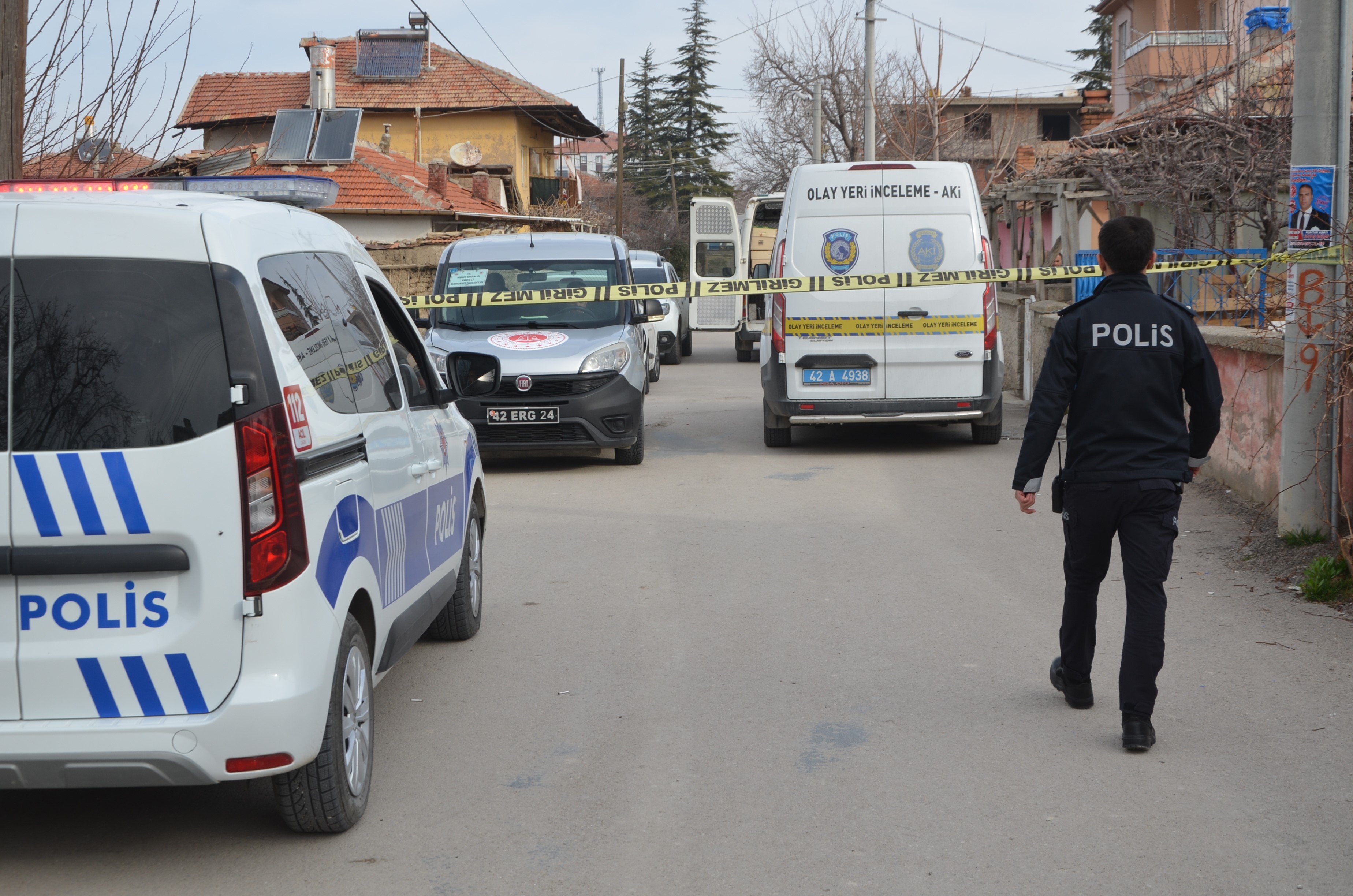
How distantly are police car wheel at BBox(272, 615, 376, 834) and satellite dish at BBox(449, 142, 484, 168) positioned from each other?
38.9 metres

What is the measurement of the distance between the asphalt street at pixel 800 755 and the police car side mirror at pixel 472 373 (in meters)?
1.21

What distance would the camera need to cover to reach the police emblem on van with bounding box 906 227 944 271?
40.2 feet

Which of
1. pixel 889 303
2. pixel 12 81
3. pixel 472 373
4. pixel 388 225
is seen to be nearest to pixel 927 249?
pixel 889 303

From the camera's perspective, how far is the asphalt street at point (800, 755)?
380 centimetres

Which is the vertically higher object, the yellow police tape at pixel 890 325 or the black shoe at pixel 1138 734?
the yellow police tape at pixel 890 325

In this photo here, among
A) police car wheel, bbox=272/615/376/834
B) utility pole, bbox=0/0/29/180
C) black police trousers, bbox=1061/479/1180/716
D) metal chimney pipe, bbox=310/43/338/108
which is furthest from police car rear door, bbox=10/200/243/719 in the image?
metal chimney pipe, bbox=310/43/338/108

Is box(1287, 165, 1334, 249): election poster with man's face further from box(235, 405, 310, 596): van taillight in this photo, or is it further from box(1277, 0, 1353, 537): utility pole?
box(235, 405, 310, 596): van taillight

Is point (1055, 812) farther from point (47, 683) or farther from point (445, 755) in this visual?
point (47, 683)

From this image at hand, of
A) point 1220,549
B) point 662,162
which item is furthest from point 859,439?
point 662,162

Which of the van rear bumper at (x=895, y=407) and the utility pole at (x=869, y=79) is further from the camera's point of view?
the utility pole at (x=869, y=79)

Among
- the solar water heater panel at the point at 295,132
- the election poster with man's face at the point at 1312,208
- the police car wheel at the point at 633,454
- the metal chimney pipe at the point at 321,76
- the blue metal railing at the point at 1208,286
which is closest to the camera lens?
the election poster with man's face at the point at 1312,208

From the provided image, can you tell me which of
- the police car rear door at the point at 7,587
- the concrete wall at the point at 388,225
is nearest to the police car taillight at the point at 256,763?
the police car rear door at the point at 7,587

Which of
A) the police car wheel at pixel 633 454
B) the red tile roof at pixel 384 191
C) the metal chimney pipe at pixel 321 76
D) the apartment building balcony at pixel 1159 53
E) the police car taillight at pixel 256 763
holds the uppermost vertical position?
the metal chimney pipe at pixel 321 76

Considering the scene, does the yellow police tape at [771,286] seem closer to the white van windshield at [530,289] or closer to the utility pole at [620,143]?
the white van windshield at [530,289]
